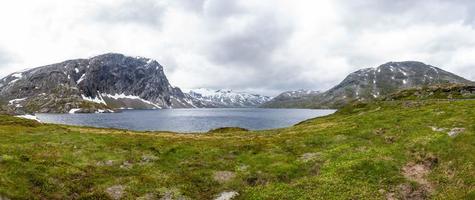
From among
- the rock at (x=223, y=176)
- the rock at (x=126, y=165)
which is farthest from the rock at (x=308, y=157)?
the rock at (x=126, y=165)

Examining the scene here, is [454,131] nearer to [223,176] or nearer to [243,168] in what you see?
[243,168]

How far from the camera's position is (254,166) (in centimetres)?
3881

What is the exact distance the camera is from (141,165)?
3884 centimetres

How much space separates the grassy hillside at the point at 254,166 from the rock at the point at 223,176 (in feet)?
0.30

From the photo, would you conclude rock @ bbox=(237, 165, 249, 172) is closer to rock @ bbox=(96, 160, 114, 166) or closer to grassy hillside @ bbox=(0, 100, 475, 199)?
grassy hillside @ bbox=(0, 100, 475, 199)

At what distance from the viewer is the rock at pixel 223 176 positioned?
35469mm

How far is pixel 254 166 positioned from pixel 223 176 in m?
3.78

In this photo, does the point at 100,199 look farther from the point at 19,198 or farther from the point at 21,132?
the point at 21,132

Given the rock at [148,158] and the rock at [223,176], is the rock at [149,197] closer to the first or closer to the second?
the rock at [223,176]

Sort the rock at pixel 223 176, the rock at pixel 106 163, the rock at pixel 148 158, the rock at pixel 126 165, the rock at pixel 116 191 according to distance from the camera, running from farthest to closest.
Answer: the rock at pixel 148 158
the rock at pixel 106 163
the rock at pixel 126 165
the rock at pixel 223 176
the rock at pixel 116 191

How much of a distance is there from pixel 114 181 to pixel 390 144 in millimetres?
28208

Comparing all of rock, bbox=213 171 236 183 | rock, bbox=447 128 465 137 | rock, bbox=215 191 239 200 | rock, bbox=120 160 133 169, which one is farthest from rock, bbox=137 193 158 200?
rock, bbox=447 128 465 137

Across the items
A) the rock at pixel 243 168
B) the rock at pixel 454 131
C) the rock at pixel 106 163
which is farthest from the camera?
the rock at pixel 454 131

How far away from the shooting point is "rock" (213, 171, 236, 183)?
3547cm
